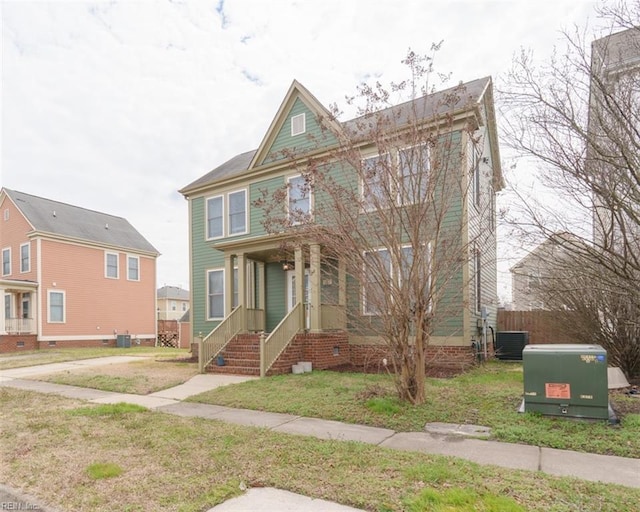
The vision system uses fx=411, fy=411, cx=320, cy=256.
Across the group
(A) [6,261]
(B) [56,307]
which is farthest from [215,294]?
(A) [6,261]

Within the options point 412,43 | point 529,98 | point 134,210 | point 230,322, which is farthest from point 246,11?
point 134,210

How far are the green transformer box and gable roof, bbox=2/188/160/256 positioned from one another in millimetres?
25312

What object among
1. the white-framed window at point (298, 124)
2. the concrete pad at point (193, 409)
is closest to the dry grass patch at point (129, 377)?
the concrete pad at point (193, 409)

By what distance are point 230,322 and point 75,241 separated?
17295 millimetres

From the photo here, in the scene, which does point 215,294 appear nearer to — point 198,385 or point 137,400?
point 198,385

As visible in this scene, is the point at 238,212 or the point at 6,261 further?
the point at 6,261

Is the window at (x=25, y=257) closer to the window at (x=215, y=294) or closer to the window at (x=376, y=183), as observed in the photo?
the window at (x=215, y=294)

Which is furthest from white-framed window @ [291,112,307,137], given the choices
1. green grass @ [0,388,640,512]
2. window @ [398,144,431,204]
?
green grass @ [0,388,640,512]

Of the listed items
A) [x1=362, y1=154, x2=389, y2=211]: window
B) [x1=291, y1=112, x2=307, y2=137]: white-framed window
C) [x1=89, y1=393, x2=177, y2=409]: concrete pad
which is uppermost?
[x1=291, y1=112, x2=307, y2=137]: white-framed window

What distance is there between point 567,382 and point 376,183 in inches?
152

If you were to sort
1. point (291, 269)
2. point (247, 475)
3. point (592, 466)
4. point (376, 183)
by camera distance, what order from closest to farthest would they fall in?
point (247, 475)
point (592, 466)
point (376, 183)
point (291, 269)

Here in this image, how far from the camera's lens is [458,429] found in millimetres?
5199

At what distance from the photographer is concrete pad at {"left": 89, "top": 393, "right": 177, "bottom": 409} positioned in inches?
285

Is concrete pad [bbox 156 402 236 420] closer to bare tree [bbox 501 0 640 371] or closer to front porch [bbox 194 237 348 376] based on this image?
front porch [bbox 194 237 348 376]
